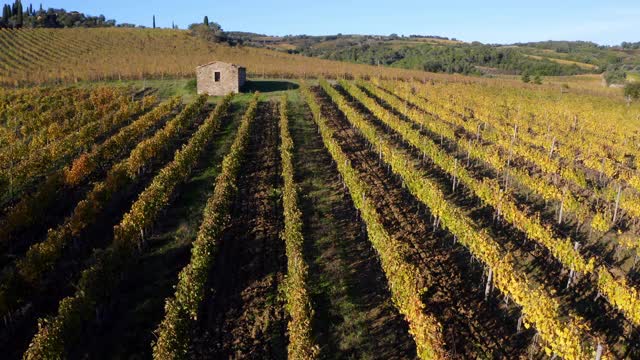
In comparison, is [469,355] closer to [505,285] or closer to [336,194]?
[505,285]

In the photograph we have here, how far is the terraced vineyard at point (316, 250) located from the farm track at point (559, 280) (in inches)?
2.8

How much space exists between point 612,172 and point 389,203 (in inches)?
554

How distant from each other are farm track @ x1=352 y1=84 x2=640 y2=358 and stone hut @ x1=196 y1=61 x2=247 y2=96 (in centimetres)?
3637

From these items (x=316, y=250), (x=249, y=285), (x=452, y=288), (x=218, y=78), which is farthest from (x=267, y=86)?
(x=452, y=288)

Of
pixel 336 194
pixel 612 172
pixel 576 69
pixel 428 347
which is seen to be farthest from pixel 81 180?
pixel 576 69

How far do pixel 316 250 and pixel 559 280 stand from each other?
31.3 ft

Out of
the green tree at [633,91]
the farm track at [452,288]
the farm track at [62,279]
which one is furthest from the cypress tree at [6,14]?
the green tree at [633,91]

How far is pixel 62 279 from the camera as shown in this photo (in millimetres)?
17828

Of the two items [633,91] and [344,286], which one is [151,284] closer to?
[344,286]

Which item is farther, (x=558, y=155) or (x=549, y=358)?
(x=558, y=155)

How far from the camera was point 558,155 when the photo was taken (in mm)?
32812

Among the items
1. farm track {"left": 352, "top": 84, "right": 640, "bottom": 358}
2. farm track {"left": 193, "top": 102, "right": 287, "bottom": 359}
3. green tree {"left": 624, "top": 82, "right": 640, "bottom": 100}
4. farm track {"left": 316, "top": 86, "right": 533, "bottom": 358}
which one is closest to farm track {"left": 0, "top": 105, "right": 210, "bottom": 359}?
farm track {"left": 193, "top": 102, "right": 287, "bottom": 359}

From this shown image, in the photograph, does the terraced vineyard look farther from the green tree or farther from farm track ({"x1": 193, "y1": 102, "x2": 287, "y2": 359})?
the green tree

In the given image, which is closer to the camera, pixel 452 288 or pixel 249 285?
pixel 452 288
